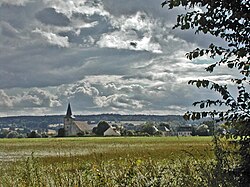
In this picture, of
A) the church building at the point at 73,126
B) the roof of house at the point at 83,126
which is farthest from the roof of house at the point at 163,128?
the roof of house at the point at 83,126

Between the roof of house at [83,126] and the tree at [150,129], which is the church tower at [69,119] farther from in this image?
the tree at [150,129]

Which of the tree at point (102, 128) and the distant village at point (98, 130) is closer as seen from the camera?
the distant village at point (98, 130)

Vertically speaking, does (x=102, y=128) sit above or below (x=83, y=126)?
below

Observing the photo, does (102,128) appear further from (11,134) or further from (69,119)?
(69,119)

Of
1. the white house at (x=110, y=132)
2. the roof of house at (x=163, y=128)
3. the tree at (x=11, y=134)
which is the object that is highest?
the roof of house at (x=163, y=128)

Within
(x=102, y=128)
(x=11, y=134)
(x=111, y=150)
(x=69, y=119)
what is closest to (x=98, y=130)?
(x=102, y=128)

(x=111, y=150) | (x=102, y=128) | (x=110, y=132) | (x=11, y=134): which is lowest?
(x=11, y=134)

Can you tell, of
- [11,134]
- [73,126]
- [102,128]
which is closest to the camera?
[102,128]

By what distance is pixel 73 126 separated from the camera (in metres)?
160

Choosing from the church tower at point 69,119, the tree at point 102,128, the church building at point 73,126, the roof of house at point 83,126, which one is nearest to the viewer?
the tree at point 102,128

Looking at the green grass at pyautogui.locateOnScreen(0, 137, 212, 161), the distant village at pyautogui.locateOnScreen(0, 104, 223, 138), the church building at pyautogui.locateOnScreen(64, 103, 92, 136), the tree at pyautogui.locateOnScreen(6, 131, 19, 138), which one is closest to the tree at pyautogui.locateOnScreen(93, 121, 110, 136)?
the distant village at pyautogui.locateOnScreen(0, 104, 223, 138)

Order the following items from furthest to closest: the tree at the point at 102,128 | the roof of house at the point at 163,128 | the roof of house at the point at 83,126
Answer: the roof of house at the point at 83,126, the roof of house at the point at 163,128, the tree at the point at 102,128

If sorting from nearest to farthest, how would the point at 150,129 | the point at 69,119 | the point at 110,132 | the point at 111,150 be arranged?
the point at 111,150 → the point at 150,129 → the point at 110,132 → the point at 69,119

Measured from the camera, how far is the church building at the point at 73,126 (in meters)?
150
